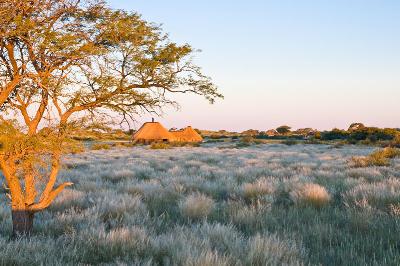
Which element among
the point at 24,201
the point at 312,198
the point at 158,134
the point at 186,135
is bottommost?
the point at 312,198

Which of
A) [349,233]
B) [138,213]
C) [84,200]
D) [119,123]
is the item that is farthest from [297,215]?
[84,200]

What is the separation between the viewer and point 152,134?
56125 mm

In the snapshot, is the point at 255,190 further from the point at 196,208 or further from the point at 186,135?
the point at 186,135

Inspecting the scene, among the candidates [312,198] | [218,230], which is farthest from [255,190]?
[218,230]

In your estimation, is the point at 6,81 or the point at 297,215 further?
the point at 297,215

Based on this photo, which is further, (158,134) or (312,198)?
(158,134)

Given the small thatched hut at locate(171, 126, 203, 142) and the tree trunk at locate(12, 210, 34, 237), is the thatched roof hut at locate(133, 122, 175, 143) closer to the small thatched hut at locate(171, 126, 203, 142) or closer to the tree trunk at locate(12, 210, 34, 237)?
the small thatched hut at locate(171, 126, 203, 142)

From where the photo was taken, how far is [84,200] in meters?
7.52

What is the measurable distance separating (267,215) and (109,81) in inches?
125

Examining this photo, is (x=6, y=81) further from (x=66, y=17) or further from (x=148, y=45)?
(x=148, y=45)

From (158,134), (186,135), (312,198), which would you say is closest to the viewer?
(312,198)

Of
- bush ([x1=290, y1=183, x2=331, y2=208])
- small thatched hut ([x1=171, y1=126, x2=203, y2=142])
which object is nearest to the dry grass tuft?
bush ([x1=290, y1=183, x2=331, y2=208])

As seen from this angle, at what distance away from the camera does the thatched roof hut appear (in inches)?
2158

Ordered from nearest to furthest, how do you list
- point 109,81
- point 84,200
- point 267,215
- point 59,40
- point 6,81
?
1. point 59,40
2. point 6,81
3. point 109,81
4. point 267,215
5. point 84,200
